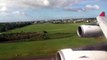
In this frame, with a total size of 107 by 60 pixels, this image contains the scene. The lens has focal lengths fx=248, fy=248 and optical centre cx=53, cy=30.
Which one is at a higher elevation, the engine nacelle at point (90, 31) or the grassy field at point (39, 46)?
the engine nacelle at point (90, 31)

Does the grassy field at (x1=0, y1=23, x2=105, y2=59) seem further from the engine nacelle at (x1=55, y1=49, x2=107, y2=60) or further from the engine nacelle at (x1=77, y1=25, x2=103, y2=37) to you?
the engine nacelle at (x1=55, y1=49, x2=107, y2=60)

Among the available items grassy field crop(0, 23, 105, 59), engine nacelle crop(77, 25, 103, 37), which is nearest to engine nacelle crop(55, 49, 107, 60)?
engine nacelle crop(77, 25, 103, 37)

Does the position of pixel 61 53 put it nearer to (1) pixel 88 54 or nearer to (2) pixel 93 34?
(1) pixel 88 54

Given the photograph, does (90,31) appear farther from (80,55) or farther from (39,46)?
(39,46)

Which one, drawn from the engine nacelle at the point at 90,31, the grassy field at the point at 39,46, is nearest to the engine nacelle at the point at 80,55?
the engine nacelle at the point at 90,31

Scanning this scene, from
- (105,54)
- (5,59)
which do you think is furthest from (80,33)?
(5,59)

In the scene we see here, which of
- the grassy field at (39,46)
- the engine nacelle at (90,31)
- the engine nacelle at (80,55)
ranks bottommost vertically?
the grassy field at (39,46)

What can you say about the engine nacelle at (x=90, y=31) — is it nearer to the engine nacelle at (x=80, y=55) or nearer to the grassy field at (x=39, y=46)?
the engine nacelle at (x=80, y=55)

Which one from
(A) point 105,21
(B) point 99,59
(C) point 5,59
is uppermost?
(A) point 105,21

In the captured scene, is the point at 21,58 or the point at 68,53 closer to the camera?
the point at 68,53

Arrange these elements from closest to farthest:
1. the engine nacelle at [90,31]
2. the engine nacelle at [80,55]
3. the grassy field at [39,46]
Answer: the engine nacelle at [80,55] < the engine nacelle at [90,31] < the grassy field at [39,46]

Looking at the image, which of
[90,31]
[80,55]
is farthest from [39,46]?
[80,55]
